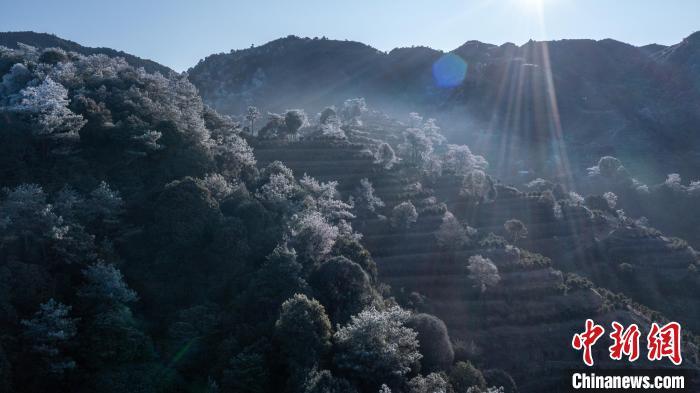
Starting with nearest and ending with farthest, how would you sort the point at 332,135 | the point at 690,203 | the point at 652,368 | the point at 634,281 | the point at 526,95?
the point at 652,368 < the point at 634,281 < the point at 332,135 < the point at 690,203 < the point at 526,95

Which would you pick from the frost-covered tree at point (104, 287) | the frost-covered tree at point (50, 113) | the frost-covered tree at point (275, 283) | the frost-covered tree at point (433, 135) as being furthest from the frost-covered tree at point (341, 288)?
the frost-covered tree at point (433, 135)

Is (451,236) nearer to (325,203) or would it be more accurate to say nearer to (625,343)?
(325,203)

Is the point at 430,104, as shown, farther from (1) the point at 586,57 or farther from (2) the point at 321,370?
(2) the point at 321,370

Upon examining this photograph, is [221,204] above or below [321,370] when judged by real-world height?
above

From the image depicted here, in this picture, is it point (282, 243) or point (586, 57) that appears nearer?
point (282, 243)

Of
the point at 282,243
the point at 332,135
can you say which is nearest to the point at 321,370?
the point at 282,243

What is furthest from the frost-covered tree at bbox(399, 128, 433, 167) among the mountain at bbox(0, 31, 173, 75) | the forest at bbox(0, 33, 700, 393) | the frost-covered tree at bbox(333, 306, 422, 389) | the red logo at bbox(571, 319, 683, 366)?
the mountain at bbox(0, 31, 173, 75)

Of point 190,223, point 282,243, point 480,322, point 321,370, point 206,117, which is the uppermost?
point 206,117
